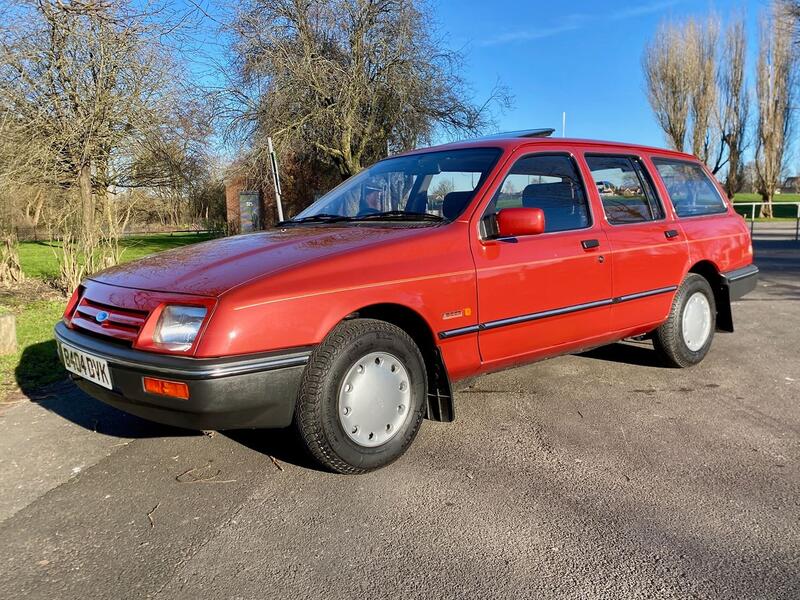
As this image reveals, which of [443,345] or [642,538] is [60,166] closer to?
[443,345]

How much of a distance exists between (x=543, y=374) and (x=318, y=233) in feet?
7.49

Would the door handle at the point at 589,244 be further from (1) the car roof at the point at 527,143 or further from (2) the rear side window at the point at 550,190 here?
(1) the car roof at the point at 527,143

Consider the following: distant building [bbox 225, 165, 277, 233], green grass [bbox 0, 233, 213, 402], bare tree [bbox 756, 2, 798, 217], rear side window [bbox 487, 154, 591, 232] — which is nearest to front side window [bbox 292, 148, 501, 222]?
rear side window [bbox 487, 154, 591, 232]

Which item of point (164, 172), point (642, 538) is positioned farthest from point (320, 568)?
point (164, 172)

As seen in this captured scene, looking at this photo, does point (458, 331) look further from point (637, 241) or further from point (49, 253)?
point (49, 253)

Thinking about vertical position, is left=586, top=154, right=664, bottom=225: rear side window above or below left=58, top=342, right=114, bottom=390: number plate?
above

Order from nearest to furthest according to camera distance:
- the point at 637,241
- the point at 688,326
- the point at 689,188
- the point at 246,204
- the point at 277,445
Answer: the point at 277,445 < the point at 637,241 < the point at 688,326 < the point at 689,188 < the point at 246,204

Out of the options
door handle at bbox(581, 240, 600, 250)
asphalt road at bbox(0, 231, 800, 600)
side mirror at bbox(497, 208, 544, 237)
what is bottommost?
asphalt road at bbox(0, 231, 800, 600)

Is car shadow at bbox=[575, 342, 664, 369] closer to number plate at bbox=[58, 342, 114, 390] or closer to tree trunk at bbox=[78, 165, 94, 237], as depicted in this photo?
number plate at bbox=[58, 342, 114, 390]

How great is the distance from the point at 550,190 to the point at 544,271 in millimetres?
659

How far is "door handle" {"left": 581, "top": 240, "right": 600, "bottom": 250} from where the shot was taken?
12.9ft

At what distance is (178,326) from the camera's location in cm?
267

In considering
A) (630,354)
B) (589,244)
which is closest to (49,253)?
(630,354)

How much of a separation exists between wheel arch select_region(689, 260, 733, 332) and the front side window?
238cm
